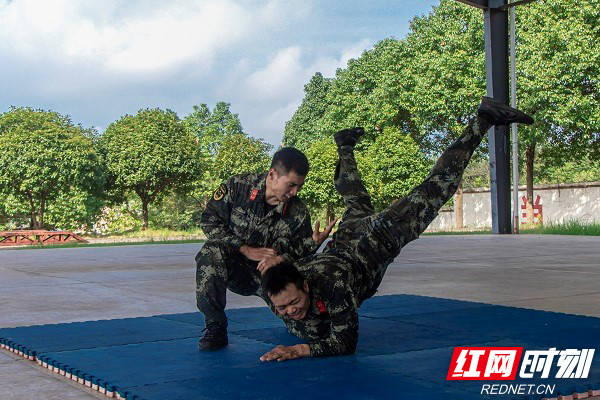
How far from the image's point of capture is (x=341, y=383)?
3.25 metres

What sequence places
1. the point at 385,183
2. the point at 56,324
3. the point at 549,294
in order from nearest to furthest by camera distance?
1. the point at 56,324
2. the point at 549,294
3. the point at 385,183

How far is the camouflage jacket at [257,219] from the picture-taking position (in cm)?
419

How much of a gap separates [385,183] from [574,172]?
1931cm

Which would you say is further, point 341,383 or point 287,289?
point 287,289

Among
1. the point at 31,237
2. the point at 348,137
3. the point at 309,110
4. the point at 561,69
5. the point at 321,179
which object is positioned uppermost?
the point at 309,110

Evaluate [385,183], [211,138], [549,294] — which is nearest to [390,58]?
[385,183]

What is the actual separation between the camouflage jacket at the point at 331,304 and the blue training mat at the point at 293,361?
0.09 metres

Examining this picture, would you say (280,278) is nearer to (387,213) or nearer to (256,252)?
(256,252)

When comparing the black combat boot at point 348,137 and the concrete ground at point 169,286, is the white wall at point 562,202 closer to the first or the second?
the concrete ground at point 169,286

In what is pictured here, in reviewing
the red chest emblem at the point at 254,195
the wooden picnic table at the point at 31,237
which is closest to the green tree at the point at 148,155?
the wooden picnic table at the point at 31,237

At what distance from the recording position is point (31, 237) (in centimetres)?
2300

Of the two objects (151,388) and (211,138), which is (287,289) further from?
(211,138)

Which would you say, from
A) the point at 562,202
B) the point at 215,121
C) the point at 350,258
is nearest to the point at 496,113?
the point at 350,258

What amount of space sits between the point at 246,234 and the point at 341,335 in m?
0.85
